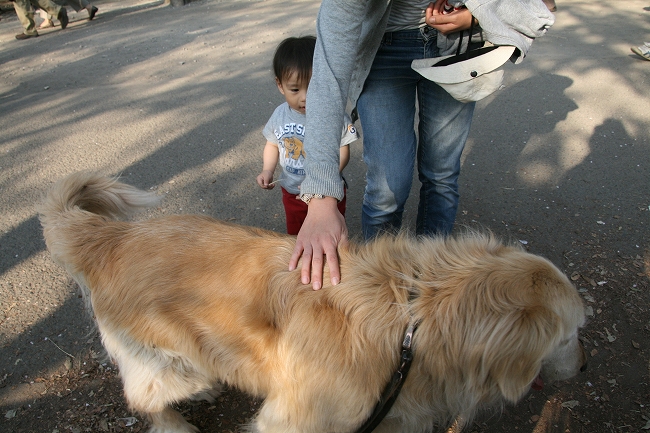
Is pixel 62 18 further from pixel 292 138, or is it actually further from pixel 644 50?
pixel 644 50

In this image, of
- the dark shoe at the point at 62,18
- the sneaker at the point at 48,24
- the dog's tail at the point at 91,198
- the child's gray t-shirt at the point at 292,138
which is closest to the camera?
the dog's tail at the point at 91,198

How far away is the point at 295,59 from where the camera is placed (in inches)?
99.3

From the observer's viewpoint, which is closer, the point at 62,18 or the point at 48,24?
the point at 62,18

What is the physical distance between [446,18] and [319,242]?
111cm

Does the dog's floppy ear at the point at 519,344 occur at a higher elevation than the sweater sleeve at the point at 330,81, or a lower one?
lower

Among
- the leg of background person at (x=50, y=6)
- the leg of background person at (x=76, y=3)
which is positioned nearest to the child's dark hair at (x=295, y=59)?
the leg of background person at (x=50, y=6)

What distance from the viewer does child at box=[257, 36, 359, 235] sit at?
100 inches

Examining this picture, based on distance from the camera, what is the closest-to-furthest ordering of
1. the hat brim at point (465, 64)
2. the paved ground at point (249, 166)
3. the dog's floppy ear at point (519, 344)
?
1. the dog's floppy ear at point (519, 344)
2. the hat brim at point (465, 64)
3. the paved ground at point (249, 166)

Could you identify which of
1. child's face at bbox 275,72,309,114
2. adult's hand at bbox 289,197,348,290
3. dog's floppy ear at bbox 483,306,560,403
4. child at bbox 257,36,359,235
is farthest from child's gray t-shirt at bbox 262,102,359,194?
dog's floppy ear at bbox 483,306,560,403

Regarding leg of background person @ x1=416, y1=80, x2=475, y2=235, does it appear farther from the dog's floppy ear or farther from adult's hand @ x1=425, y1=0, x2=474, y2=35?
the dog's floppy ear

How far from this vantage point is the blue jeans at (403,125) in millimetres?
2188

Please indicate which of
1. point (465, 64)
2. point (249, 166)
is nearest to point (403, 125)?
point (465, 64)

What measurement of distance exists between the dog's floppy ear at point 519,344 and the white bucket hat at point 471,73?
1.03 meters

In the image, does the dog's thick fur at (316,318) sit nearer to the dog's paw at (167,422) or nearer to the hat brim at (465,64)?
the dog's paw at (167,422)
